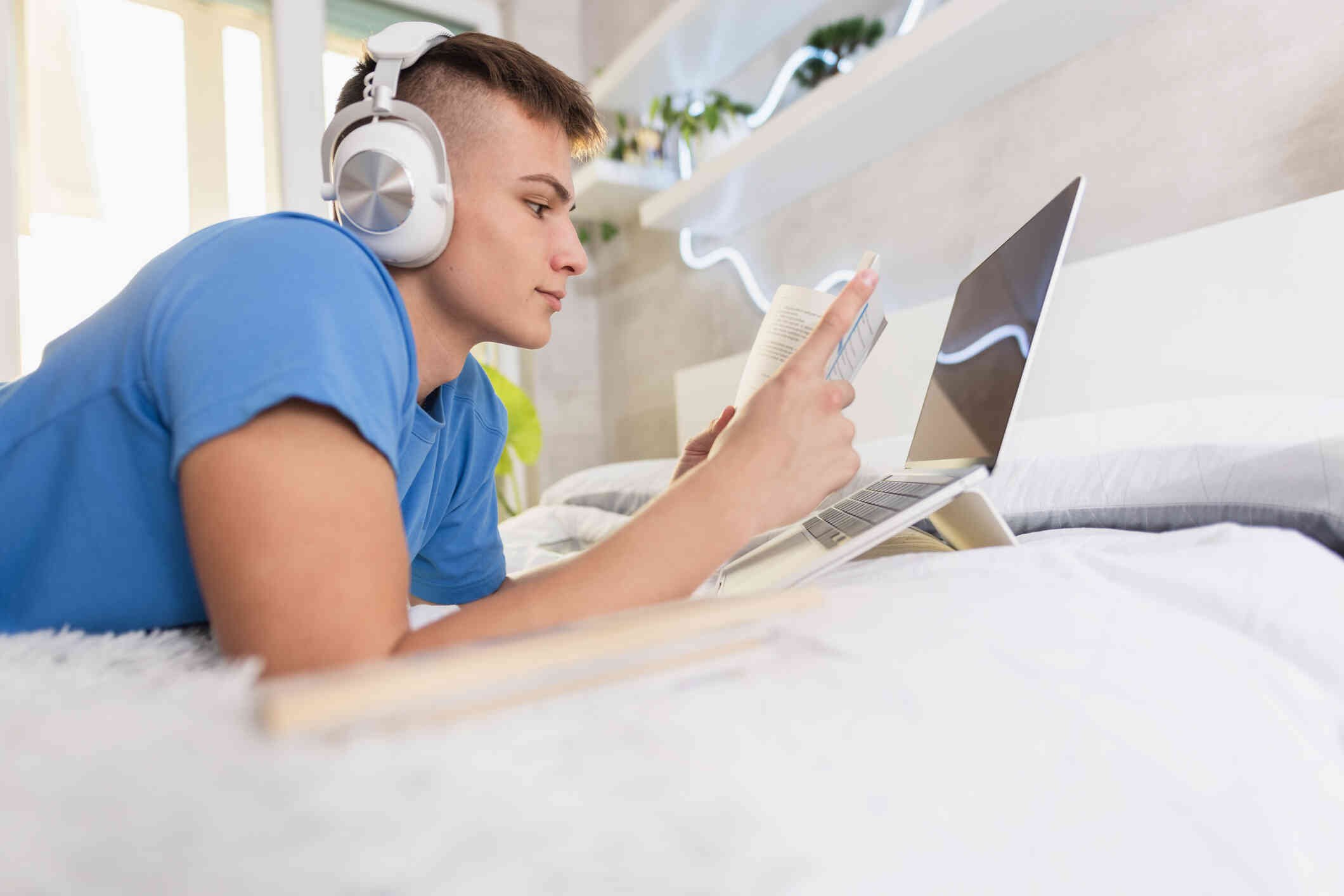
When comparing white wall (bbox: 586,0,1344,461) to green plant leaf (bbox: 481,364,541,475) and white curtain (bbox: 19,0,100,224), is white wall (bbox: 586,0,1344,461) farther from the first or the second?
white curtain (bbox: 19,0,100,224)

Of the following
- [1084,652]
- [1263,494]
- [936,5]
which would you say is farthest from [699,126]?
[1084,652]

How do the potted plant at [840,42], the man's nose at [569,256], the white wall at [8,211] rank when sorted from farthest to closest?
the white wall at [8,211], the potted plant at [840,42], the man's nose at [569,256]

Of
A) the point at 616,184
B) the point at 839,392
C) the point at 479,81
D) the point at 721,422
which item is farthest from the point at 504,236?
the point at 616,184

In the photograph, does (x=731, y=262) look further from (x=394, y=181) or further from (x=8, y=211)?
(x=8, y=211)

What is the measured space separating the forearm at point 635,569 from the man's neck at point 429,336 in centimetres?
40

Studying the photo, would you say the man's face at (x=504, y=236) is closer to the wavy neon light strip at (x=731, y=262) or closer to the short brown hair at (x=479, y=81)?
the short brown hair at (x=479, y=81)

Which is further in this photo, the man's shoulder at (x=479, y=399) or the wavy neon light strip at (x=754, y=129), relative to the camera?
the wavy neon light strip at (x=754, y=129)

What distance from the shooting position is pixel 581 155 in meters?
0.99

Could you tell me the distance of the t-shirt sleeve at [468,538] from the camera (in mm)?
924

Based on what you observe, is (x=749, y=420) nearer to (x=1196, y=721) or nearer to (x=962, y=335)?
(x=1196, y=721)

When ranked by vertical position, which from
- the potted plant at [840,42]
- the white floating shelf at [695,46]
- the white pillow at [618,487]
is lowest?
the white pillow at [618,487]

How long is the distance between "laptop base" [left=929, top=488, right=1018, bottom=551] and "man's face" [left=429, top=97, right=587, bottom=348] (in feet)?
1.38

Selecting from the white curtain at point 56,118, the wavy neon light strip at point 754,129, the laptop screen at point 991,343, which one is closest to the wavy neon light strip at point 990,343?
the laptop screen at point 991,343

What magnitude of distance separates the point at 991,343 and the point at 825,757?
52cm
